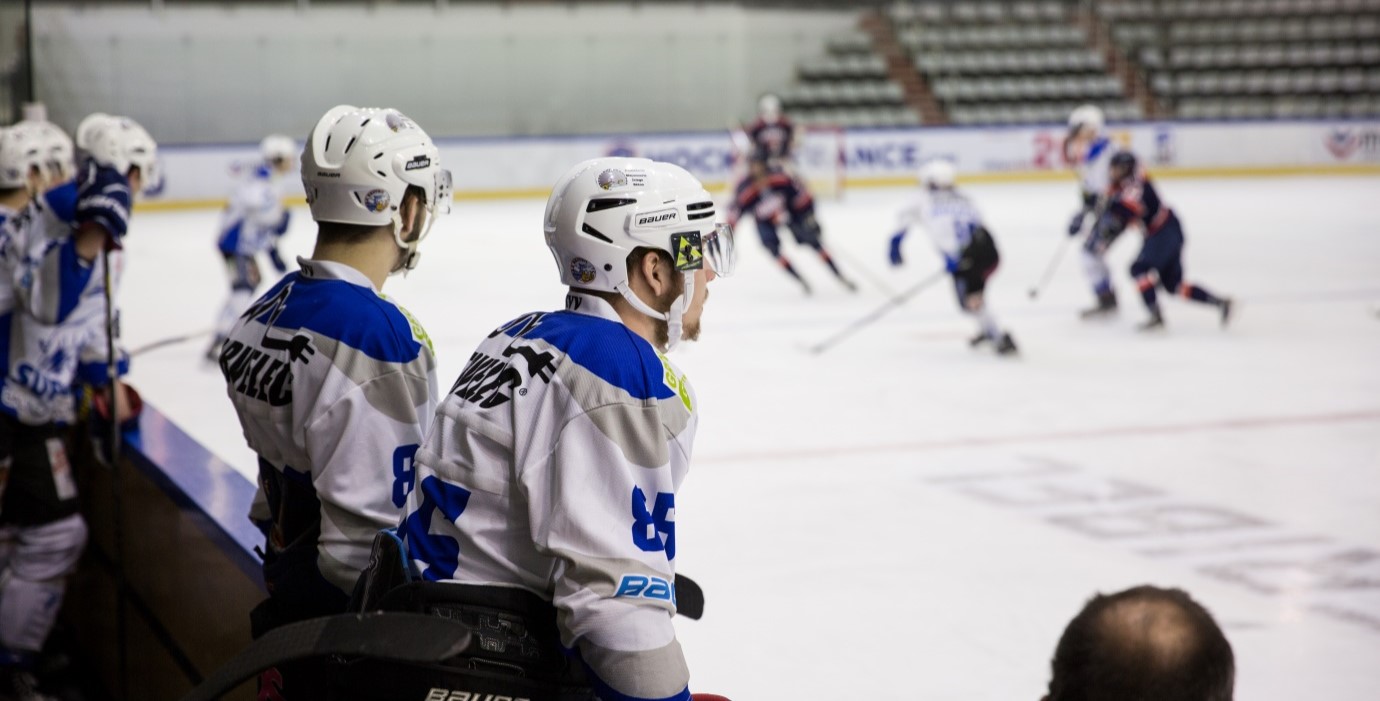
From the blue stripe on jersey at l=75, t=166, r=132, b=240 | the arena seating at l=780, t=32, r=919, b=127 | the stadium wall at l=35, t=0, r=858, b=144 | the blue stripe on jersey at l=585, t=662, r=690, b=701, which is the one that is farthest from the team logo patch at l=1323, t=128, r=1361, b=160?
the blue stripe on jersey at l=585, t=662, r=690, b=701

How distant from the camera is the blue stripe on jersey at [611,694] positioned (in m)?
1.62

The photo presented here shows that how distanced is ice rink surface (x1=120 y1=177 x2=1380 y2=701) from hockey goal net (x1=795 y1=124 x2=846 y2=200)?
7.27 meters

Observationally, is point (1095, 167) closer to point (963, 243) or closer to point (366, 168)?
point (963, 243)

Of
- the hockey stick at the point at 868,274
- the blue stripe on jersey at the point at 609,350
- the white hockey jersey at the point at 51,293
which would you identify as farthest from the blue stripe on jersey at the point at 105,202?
the hockey stick at the point at 868,274

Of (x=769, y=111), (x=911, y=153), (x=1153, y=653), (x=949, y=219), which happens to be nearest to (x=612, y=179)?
(x=1153, y=653)

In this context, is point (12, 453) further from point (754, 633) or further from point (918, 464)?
point (918, 464)

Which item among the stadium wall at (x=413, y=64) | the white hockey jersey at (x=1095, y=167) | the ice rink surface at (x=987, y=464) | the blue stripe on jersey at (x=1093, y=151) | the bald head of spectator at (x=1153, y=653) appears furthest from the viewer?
the stadium wall at (x=413, y=64)

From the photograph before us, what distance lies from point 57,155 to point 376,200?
7.71 feet

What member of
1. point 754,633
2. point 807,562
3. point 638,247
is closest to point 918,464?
point 807,562

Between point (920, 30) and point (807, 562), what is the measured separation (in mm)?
21475

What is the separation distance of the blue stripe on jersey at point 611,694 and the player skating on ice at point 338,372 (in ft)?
1.73

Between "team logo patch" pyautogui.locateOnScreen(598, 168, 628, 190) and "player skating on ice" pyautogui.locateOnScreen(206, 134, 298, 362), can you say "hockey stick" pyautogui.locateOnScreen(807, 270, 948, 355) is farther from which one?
"team logo patch" pyautogui.locateOnScreen(598, 168, 628, 190)

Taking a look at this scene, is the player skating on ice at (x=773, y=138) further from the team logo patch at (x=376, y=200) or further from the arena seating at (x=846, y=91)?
the team logo patch at (x=376, y=200)

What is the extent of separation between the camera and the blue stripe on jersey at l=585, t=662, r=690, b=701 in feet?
5.33
